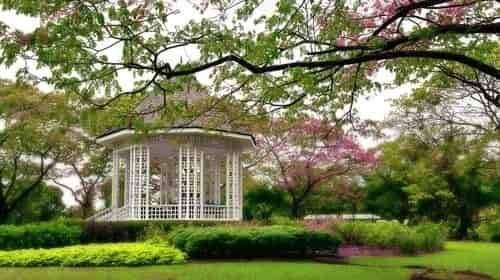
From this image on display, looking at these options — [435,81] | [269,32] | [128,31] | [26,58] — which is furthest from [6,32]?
[435,81]

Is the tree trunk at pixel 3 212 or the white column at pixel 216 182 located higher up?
the white column at pixel 216 182

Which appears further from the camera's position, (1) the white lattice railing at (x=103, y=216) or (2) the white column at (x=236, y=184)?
(1) the white lattice railing at (x=103, y=216)

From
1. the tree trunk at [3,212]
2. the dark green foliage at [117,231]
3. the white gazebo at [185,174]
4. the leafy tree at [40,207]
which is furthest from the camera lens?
the leafy tree at [40,207]

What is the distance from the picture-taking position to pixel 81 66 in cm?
760

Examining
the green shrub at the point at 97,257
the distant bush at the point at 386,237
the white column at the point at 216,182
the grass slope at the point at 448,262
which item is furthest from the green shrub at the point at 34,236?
the grass slope at the point at 448,262

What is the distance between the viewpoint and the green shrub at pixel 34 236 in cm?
1652

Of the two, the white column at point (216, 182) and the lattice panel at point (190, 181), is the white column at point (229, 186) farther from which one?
the lattice panel at point (190, 181)

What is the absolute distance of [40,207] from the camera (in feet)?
105

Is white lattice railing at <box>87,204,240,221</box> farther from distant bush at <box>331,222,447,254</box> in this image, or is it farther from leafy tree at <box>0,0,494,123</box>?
leafy tree at <box>0,0,494,123</box>

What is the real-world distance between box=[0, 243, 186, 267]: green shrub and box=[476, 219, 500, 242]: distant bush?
19.5 metres

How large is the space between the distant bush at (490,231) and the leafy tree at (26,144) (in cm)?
1985

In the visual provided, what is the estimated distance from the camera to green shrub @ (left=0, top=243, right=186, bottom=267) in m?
12.8

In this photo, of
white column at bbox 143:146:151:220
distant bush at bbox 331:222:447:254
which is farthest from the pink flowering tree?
distant bush at bbox 331:222:447:254

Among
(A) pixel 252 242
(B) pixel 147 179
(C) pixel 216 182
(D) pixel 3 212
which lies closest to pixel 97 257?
(A) pixel 252 242
